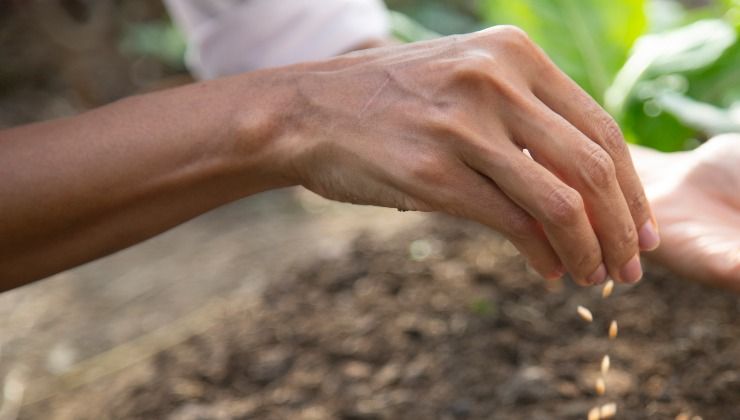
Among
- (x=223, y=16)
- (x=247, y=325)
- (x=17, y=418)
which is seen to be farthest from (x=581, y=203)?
(x=17, y=418)

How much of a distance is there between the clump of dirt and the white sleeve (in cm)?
48

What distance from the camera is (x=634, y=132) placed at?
70.2 inches

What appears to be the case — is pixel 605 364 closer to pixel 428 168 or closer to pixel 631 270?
pixel 631 270

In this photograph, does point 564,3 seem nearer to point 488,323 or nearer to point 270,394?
point 488,323

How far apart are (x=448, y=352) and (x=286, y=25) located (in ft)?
1.99

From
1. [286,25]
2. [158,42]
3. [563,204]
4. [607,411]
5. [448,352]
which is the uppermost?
[158,42]

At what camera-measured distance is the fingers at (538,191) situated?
86 cm

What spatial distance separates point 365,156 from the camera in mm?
918

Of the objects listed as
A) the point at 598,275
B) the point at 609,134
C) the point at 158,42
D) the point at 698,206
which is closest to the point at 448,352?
the point at 698,206

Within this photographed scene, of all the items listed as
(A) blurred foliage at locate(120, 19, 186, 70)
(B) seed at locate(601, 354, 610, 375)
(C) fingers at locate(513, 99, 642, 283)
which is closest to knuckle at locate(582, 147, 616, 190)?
(C) fingers at locate(513, 99, 642, 283)

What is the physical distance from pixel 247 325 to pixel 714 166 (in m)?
0.91

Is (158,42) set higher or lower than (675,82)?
higher

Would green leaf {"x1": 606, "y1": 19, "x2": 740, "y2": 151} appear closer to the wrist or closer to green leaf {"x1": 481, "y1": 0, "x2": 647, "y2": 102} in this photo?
green leaf {"x1": 481, "y1": 0, "x2": 647, "y2": 102}

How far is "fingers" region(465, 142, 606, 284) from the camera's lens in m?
0.86
